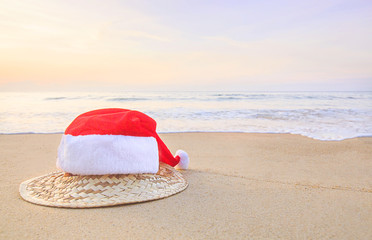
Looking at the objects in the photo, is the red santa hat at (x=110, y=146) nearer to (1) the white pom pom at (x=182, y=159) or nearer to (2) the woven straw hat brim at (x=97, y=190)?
(2) the woven straw hat brim at (x=97, y=190)

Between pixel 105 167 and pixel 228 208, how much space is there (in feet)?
3.05

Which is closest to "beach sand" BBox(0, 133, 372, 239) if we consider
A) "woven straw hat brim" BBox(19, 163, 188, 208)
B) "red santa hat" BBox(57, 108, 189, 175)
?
"woven straw hat brim" BBox(19, 163, 188, 208)

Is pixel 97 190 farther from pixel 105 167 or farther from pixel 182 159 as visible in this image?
pixel 182 159

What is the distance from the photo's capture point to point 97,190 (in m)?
1.96

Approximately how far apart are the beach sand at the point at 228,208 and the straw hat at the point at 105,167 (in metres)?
0.08

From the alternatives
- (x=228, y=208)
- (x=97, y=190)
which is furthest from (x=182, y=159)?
(x=97, y=190)

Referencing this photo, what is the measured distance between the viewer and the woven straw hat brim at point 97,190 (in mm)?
1894

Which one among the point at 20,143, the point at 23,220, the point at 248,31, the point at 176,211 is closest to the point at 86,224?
the point at 23,220

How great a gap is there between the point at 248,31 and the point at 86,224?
36.5 feet

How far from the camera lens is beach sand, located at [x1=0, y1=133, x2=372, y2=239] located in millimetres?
1646

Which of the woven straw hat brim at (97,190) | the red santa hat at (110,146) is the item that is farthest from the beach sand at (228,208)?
the red santa hat at (110,146)

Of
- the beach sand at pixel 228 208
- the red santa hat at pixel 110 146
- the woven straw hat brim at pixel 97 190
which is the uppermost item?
the red santa hat at pixel 110 146

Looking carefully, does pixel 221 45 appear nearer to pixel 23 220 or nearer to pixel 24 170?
pixel 24 170

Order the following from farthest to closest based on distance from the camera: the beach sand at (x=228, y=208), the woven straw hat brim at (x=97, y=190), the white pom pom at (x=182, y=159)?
the white pom pom at (x=182, y=159) → the woven straw hat brim at (x=97, y=190) → the beach sand at (x=228, y=208)
